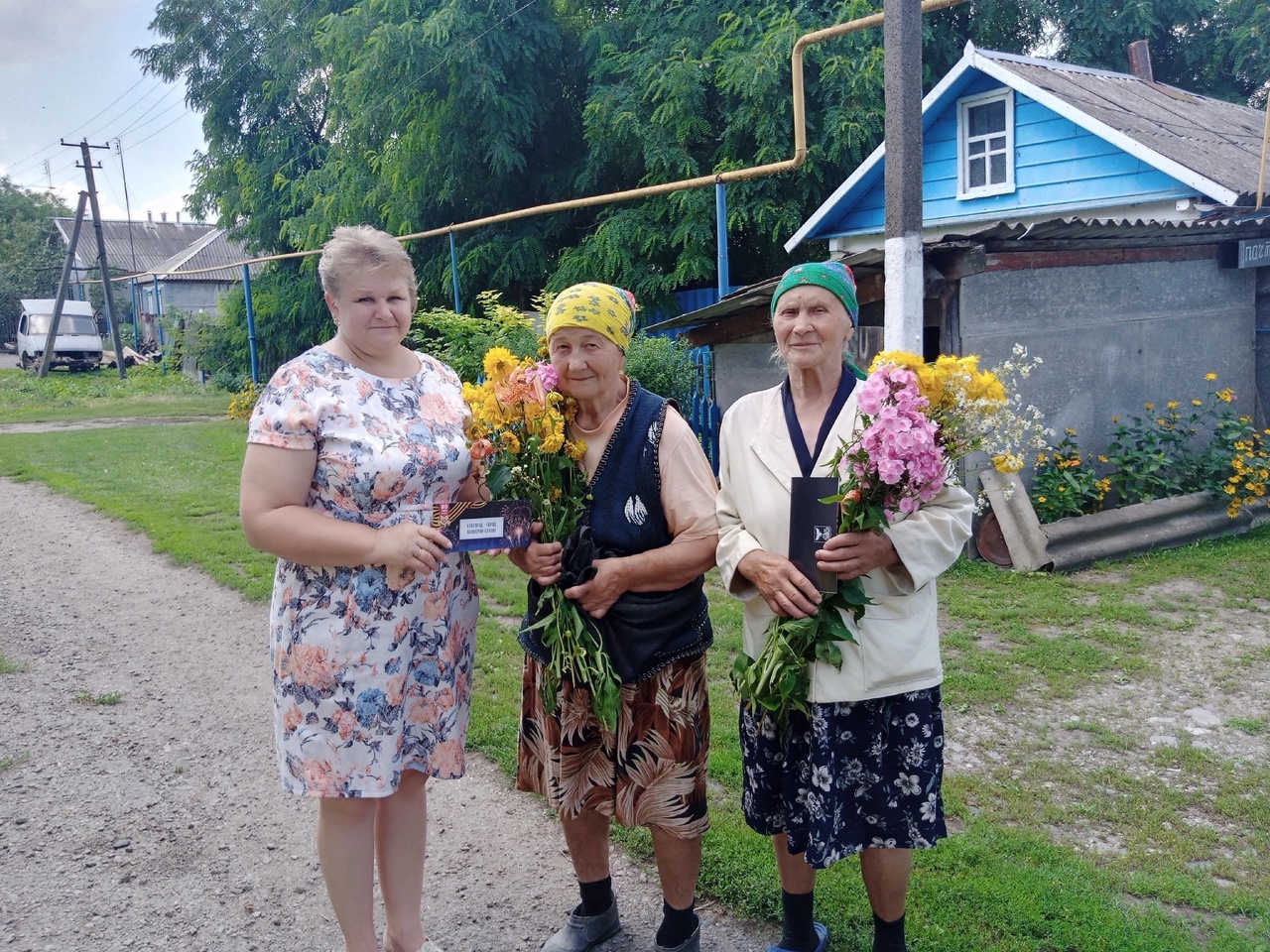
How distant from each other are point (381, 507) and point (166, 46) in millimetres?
24628

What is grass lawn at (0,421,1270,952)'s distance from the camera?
9.27ft

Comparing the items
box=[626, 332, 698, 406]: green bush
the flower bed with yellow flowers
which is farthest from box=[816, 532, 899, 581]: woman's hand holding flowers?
box=[626, 332, 698, 406]: green bush

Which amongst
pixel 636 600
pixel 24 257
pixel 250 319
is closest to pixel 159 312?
pixel 250 319

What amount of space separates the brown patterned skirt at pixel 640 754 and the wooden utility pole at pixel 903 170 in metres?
3.80

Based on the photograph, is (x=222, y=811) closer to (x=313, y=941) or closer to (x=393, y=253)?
(x=313, y=941)

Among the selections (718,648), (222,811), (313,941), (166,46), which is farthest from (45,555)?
(166,46)

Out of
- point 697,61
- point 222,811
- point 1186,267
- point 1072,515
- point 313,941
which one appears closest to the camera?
point 313,941

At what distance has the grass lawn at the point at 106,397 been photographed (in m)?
19.2

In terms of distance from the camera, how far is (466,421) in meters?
2.62

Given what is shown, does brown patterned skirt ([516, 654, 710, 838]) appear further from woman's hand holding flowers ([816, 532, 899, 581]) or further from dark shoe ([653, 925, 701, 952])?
woman's hand holding flowers ([816, 532, 899, 581])

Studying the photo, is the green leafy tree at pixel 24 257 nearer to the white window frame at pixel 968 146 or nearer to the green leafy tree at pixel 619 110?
the green leafy tree at pixel 619 110

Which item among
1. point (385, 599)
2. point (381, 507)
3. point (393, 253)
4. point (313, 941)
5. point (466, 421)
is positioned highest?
point (393, 253)

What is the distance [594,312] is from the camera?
2.51 metres

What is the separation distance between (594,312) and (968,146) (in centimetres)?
1080
